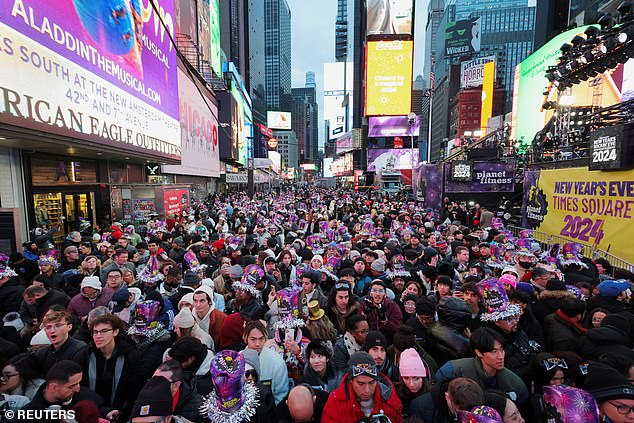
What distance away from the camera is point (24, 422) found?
7.83 ft

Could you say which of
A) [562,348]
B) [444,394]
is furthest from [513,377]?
[562,348]

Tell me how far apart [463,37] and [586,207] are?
149 metres

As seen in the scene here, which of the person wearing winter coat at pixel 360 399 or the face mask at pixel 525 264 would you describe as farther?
the face mask at pixel 525 264

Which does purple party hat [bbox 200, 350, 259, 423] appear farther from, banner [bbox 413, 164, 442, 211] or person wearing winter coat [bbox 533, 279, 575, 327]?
banner [bbox 413, 164, 442, 211]

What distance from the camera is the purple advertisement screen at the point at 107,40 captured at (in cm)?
738

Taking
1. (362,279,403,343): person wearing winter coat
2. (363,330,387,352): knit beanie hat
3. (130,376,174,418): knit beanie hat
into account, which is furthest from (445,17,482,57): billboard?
(130,376,174,418): knit beanie hat

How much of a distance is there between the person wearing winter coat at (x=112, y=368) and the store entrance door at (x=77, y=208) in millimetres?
12832

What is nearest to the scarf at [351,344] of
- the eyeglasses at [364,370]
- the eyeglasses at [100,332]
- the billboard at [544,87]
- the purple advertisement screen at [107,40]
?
the eyeglasses at [364,370]

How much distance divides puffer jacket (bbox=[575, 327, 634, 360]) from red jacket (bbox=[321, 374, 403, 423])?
2153 mm

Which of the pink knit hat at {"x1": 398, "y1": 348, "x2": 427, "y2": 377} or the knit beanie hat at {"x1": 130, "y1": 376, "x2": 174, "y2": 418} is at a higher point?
the knit beanie hat at {"x1": 130, "y1": 376, "x2": 174, "y2": 418}

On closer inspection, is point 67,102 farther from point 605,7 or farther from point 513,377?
point 605,7

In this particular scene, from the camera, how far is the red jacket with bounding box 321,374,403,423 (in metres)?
2.50

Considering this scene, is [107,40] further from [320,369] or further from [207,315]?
[320,369]

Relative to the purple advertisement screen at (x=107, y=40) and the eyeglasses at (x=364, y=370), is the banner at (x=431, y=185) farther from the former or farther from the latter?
the eyeglasses at (x=364, y=370)
